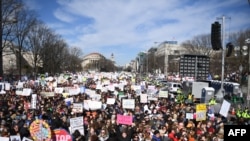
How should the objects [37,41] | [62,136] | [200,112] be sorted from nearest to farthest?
1. [62,136]
2. [200,112]
3. [37,41]

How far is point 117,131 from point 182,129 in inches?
84.1

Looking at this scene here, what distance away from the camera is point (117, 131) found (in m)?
11.6

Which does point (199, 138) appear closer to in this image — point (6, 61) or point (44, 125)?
point (44, 125)

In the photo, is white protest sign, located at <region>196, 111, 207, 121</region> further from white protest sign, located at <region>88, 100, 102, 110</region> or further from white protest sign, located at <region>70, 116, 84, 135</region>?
white protest sign, located at <region>88, 100, 102, 110</region>

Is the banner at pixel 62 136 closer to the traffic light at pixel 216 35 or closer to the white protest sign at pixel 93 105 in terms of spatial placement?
the white protest sign at pixel 93 105

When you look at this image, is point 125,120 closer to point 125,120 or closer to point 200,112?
point 125,120

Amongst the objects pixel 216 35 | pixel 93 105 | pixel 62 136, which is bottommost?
pixel 62 136

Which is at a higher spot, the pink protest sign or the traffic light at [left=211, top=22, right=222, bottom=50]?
the traffic light at [left=211, top=22, right=222, bottom=50]

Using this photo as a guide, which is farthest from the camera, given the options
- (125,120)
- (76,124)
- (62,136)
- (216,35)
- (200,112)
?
(216,35)

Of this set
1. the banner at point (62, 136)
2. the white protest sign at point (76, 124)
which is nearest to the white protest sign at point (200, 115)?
the white protest sign at point (76, 124)

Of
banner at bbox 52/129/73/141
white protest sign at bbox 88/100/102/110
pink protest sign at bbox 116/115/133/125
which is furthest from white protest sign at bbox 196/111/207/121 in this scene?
banner at bbox 52/129/73/141

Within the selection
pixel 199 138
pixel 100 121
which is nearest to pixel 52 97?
pixel 100 121

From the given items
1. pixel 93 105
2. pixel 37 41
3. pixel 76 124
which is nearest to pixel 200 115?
pixel 76 124

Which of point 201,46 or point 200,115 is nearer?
point 200,115
